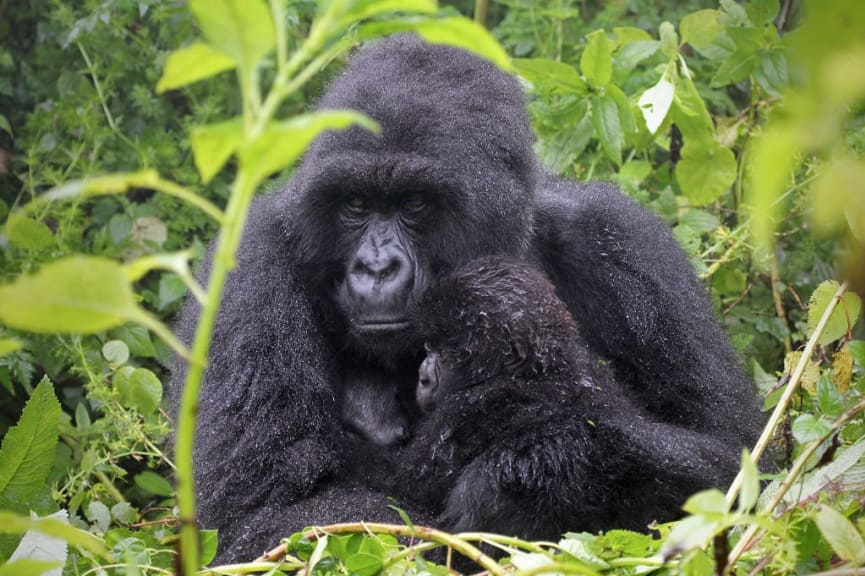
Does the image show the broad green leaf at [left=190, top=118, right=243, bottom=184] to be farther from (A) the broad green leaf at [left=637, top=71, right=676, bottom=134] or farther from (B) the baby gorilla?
(A) the broad green leaf at [left=637, top=71, right=676, bottom=134]

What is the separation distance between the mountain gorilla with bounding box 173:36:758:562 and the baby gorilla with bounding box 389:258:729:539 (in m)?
0.02

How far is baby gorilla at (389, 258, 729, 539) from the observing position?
287cm

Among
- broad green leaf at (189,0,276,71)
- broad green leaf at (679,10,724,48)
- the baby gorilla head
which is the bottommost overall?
the baby gorilla head

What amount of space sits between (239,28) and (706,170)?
12.1 feet

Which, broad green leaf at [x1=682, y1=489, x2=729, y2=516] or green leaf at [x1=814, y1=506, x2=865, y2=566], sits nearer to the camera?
broad green leaf at [x1=682, y1=489, x2=729, y2=516]

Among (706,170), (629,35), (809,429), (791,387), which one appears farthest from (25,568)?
(629,35)

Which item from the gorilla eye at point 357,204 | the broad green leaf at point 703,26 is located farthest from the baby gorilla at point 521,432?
the broad green leaf at point 703,26

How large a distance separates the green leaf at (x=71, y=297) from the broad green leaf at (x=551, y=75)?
3.40 metres

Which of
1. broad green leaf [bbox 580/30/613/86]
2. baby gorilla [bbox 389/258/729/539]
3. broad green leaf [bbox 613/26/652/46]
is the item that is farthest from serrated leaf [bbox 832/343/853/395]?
broad green leaf [bbox 613/26/652/46]

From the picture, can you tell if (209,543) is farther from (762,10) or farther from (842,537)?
(762,10)

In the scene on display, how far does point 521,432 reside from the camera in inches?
116

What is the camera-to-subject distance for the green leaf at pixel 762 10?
14.3 ft

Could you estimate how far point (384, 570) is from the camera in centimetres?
182

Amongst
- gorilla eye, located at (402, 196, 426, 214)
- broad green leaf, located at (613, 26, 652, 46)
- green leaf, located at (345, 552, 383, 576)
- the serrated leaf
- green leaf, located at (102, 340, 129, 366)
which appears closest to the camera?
green leaf, located at (345, 552, 383, 576)
